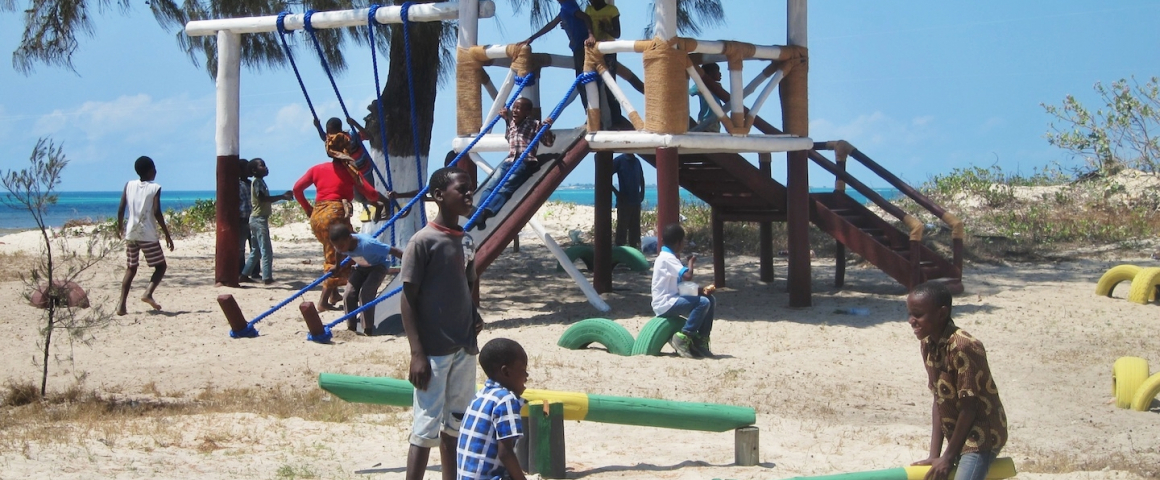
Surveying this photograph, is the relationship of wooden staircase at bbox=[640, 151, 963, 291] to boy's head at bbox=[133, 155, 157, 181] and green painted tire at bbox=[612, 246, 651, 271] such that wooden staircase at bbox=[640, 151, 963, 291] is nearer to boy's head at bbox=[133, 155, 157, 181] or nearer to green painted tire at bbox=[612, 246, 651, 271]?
green painted tire at bbox=[612, 246, 651, 271]

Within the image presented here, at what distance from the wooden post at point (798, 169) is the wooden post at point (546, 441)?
6.41m

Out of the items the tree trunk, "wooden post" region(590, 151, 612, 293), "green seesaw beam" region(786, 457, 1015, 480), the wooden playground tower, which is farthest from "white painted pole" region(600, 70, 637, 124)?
"green seesaw beam" region(786, 457, 1015, 480)

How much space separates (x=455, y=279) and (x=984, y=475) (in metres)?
2.23

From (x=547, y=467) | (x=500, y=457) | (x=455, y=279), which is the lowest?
(x=547, y=467)

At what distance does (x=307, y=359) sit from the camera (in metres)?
9.04

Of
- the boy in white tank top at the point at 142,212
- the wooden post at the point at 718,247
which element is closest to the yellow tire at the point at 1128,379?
the wooden post at the point at 718,247

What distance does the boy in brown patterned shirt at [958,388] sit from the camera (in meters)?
4.26

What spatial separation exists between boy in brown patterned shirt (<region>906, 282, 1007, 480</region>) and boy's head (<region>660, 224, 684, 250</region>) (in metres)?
4.34

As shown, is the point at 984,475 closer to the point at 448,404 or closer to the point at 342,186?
the point at 448,404

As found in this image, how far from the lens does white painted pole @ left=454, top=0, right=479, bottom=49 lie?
1155 cm

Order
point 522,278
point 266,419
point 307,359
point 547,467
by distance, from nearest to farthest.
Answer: point 547,467 → point 266,419 → point 307,359 → point 522,278

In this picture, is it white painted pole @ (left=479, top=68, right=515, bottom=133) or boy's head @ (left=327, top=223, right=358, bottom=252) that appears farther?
white painted pole @ (left=479, top=68, right=515, bottom=133)

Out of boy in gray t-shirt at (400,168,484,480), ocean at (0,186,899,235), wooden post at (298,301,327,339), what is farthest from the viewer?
ocean at (0,186,899,235)

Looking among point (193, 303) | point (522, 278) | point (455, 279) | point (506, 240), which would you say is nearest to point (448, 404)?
point (455, 279)
